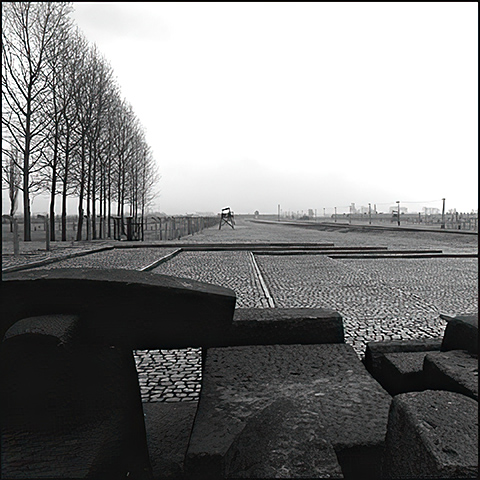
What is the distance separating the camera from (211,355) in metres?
2.63

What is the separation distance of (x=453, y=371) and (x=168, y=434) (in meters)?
1.56

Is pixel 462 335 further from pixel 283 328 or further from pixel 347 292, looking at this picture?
pixel 347 292

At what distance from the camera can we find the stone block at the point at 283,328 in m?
2.78

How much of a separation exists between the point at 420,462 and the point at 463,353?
1.18 metres

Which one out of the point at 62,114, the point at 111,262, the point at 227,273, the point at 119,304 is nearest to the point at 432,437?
the point at 119,304

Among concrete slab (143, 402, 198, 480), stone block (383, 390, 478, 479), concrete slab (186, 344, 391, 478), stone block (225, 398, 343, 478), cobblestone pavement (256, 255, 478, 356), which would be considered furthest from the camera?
cobblestone pavement (256, 255, 478, 356)

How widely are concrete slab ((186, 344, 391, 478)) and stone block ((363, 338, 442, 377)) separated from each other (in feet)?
0.78

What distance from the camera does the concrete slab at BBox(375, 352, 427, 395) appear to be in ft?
7.89

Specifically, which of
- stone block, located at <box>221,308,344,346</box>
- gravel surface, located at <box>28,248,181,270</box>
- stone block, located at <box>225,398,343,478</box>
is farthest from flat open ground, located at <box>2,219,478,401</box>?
stone block, located at <box>225,398,343,478</box>

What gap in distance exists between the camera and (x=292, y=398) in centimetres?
199

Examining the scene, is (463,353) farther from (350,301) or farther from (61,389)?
(350,301)

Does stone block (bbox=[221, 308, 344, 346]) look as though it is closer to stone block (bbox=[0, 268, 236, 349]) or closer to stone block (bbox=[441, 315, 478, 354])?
stone block (bbox=[0, 268, 236, 349])

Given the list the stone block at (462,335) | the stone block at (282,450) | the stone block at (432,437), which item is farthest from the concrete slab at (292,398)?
the stone block at (462,335)

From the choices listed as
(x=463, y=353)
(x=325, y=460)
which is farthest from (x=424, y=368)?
(x=325, y=460)
